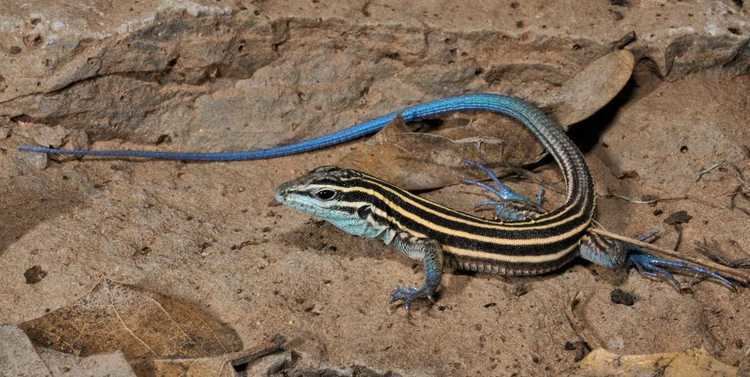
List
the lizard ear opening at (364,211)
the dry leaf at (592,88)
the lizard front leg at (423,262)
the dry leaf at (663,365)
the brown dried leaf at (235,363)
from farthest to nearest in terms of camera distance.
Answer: the dry leaf at (592,88)
the lizard ear opening at (364,211)
the lizard front leg at (423,262)
the dry leaf at (663,365)
the brown dried leaf at (235,363)

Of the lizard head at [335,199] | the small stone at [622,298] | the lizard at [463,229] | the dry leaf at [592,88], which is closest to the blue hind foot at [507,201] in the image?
→ the lizard at [463,229]

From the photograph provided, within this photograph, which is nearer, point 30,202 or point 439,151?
point 30,202

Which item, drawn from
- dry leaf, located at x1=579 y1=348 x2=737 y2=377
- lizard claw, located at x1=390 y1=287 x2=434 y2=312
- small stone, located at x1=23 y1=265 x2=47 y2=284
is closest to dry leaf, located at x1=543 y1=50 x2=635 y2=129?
lizard claw, located at x1=390 y1=287 x2=434 y2=312

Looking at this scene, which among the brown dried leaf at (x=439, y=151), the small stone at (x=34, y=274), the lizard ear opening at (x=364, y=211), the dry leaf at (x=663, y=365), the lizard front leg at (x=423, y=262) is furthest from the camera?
the brown dried leaf at (x=439, y=151)

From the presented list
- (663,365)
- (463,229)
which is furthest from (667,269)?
(463,229)

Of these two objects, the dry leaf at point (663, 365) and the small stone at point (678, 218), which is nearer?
the dry leaf at point (663, 365)

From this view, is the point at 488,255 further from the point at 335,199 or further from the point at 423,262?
the point at 335,199

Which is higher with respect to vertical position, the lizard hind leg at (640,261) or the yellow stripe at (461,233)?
the yellow stripe at (461,233)

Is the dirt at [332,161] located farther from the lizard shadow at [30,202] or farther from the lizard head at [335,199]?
the lizard head at [335,199]
